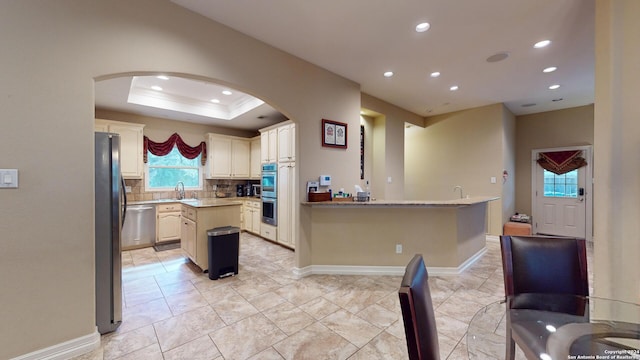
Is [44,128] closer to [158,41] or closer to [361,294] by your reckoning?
[158,41]

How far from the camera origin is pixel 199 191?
5.94m

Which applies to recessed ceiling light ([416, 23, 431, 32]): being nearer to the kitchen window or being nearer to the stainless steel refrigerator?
the stainless steel refrigerator

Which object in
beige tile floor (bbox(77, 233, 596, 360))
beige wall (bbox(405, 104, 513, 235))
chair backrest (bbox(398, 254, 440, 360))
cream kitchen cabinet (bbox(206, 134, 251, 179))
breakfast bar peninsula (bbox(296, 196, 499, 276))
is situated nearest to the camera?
chair backrest (bbox(398, 254, 440, 360))

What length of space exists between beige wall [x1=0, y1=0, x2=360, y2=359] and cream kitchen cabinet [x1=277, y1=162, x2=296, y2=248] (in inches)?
97.1

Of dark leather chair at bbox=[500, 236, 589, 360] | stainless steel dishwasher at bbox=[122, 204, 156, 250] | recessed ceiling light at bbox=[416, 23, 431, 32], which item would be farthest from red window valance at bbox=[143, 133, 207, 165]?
dark leather chair at bbox=[500, 236, 589, 360]

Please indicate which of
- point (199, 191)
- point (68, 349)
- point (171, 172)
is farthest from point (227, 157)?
point (68, 349)

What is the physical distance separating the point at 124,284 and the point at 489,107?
707cm

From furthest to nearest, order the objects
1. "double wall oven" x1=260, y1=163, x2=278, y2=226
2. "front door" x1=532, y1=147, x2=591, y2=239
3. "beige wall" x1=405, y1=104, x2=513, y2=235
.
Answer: "front door" x1=532, y1=147, x2=591, y2=239 → "beige wall" x1=405, y1=104, x2=513, y2=235 → "double wall oven" x1=260, y1=163, x2=278, y2=226

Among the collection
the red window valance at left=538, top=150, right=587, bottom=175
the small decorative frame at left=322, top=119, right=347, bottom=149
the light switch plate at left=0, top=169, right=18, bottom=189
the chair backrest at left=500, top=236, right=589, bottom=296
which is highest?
the small decorative frame at left=322, top=119, right=347, bottom=149

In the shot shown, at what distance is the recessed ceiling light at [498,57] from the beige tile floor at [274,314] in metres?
2.91

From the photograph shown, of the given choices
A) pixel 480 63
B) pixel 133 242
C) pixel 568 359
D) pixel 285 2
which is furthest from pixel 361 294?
pixel 133 242

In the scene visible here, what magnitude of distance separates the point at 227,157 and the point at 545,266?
5877 millimetres

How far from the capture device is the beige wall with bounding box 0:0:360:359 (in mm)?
1632

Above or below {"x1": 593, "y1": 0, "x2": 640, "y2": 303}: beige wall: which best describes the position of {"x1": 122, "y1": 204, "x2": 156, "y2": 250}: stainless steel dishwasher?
below
